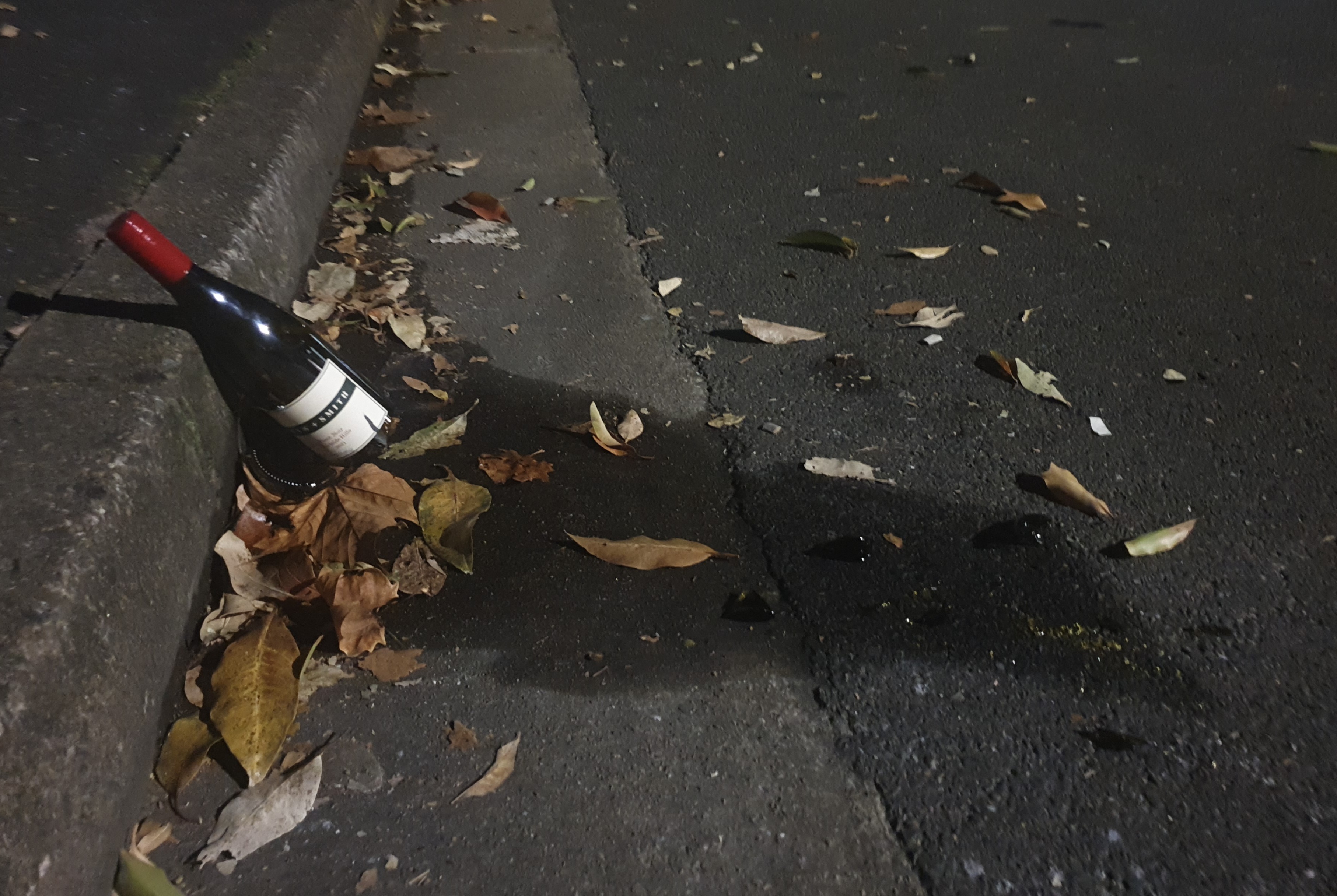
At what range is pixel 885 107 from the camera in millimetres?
4570

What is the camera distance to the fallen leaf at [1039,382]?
270 centimetres

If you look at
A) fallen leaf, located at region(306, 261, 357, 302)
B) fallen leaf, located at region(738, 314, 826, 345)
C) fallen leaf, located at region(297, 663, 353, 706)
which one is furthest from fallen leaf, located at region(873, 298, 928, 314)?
fallen leaf, located at region(297, 663, 353, 706)

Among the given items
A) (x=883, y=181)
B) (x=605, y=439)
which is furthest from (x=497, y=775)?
(x=883, y=181)

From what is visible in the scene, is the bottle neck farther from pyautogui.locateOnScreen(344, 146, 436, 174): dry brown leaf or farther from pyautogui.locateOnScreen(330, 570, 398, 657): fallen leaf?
pyautogui.locateOnScreen(344, 146, 436, 174): dry brown leaf

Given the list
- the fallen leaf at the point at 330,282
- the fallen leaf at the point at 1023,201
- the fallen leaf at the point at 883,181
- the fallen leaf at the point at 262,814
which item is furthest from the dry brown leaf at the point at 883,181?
the fallen leaf at the point at 262,814

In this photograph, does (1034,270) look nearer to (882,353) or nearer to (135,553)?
(882,353)

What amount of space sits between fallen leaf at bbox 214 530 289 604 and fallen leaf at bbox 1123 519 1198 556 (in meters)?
1.90

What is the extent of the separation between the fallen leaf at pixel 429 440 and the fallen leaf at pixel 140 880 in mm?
1103

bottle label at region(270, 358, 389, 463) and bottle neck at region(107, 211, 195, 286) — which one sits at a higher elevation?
bottle neck at region(107, 211, 195, 286)

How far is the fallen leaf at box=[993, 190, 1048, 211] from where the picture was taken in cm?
369

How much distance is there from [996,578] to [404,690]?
1.30 metres

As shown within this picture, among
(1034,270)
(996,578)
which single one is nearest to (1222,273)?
(1034,270)

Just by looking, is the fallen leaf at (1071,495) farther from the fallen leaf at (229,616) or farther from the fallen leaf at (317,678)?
the fallen leaf at (229,616)

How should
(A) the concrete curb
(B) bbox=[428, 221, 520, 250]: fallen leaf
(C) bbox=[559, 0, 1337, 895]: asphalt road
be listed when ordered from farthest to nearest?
(B) bbox=[428, 221, 520, 250]: fallen leaf, (C) bbox=[559, 0, 1337, 895]: asphalt road, (A) the concrete curb
